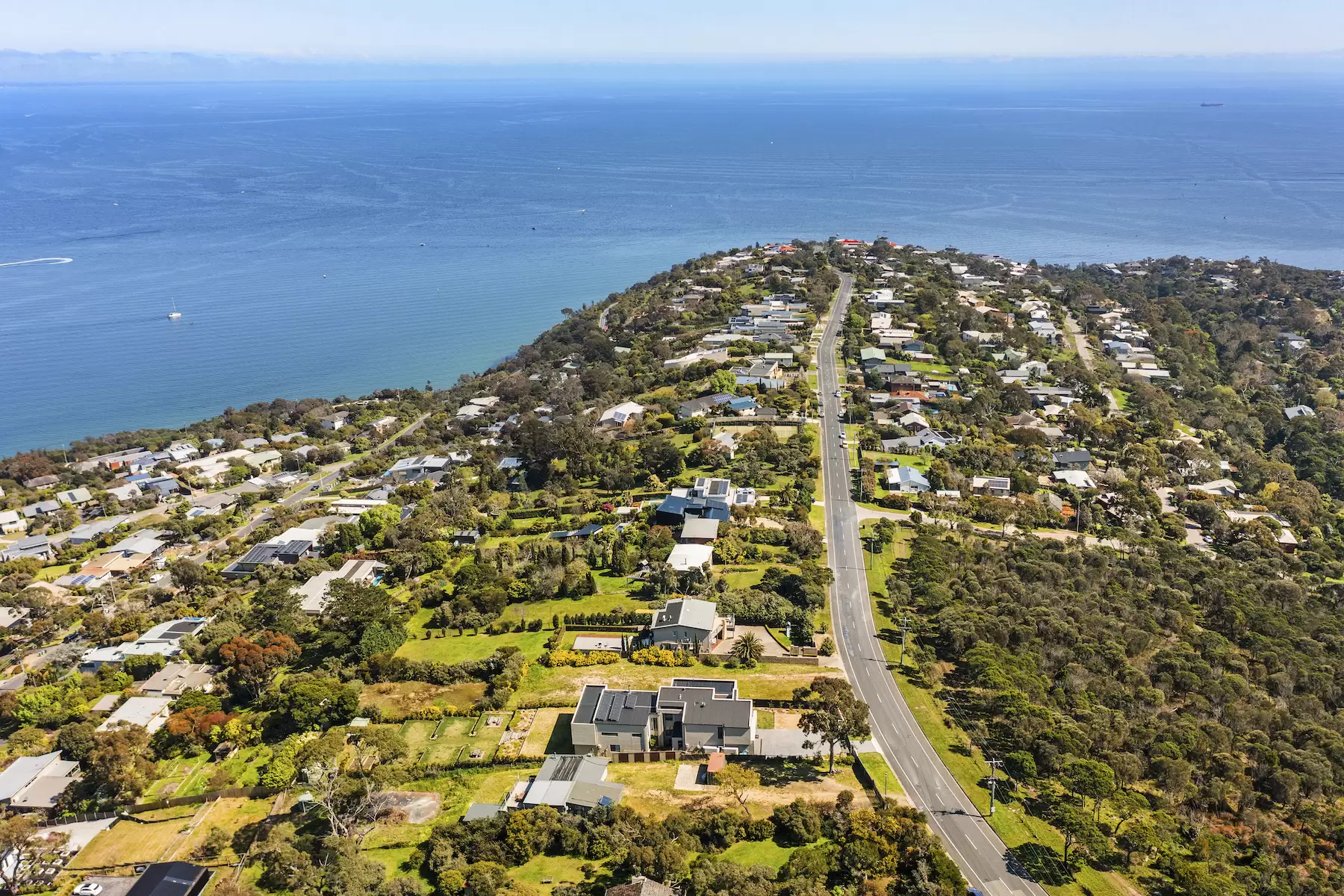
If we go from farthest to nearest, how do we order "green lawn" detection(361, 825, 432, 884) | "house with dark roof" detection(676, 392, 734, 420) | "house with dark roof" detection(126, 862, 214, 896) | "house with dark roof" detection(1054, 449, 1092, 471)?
"house with dark roof" detection(676, 392, 734, 420), "house with dark roof" detection(1054, 449, 1092, 471), "green lawn" detection(361, 825, 432, 884), "house with dark roof" detection(126, 862, 214, 896)

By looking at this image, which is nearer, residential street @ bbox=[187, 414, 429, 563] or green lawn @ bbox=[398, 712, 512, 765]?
green lawn @ bbox=[398, 712, 512, 765]

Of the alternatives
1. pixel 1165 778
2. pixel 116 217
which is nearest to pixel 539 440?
pixel 1165 778

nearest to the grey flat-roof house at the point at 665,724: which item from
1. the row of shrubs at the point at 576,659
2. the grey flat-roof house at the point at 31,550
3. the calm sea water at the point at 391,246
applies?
the row of shrubs at the point at 576,659

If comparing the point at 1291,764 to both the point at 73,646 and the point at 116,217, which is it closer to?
the point at 73,646

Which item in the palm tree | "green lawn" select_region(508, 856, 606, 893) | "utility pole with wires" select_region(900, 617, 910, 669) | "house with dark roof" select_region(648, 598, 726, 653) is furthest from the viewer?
"utility pole with wires" select_region(900, 617, 910, 669)

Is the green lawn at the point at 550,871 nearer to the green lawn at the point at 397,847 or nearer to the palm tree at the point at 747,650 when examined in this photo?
the green lawn at the point at 397,847

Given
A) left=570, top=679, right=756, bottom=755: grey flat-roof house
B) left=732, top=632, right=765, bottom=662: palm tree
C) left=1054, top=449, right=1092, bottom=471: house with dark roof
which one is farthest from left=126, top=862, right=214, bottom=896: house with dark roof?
left=1054, top=449, right=1092, bottom=471: house with dark roof

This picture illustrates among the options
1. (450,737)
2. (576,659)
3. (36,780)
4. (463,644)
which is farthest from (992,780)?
(36,780)

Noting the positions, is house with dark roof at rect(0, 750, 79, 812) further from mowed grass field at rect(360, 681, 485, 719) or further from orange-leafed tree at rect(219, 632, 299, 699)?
mowed grass field at rect(360, 681, 485, 719)
